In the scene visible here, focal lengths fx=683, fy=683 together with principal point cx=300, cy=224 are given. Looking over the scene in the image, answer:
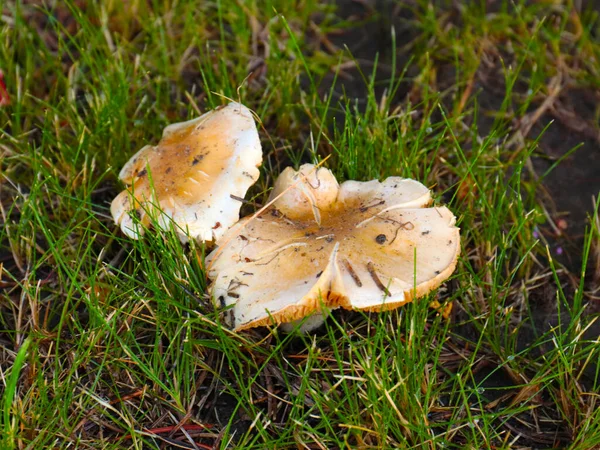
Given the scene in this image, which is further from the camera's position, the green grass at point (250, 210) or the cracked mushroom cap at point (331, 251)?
the green grass at point (250, 210)

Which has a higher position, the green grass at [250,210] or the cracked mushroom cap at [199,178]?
the cracked mushroom cap at [199,178]

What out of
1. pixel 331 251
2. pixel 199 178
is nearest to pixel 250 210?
pixel 199 178

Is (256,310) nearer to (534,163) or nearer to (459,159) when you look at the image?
(459,159)

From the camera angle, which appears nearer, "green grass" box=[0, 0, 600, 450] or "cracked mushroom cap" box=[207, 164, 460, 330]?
"cracked mushroom cap" box=[207, 164, 460, 330]

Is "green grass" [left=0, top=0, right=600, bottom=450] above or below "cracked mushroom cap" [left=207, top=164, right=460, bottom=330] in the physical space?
below

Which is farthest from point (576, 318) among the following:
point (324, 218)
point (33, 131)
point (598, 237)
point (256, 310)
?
point (33, 131)
